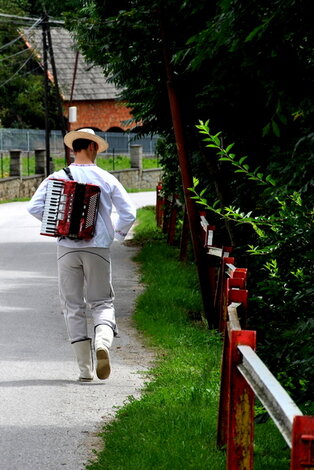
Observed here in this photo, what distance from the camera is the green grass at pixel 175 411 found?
6160mm

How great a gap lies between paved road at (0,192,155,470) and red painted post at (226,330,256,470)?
5.19 feet

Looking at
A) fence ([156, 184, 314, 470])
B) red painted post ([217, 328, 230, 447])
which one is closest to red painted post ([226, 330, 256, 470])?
fence ([156, 184, 314, 470])

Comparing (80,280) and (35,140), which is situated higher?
(80,280)

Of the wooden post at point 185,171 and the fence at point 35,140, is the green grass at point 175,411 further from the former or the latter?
the fence at point 35,140

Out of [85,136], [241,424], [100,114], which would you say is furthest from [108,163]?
[241,424]

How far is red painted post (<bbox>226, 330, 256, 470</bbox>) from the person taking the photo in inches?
188

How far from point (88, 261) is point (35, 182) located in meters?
42.0

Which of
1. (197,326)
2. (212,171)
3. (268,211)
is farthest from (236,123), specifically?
(268,211)

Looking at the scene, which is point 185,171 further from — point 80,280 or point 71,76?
point 71,76

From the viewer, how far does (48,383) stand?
847 centimetres

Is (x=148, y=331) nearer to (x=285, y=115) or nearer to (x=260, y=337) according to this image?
(x=260, y=337)

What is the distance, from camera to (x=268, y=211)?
304 inches

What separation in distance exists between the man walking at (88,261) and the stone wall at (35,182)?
34.6 metres

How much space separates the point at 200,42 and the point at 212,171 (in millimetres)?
6865
